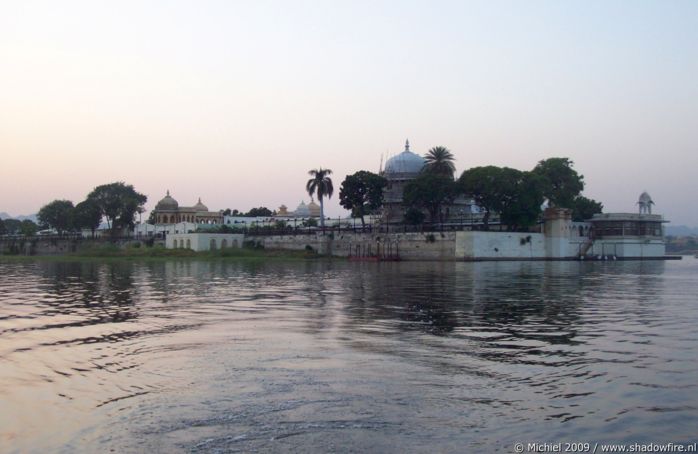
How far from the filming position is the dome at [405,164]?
362 feet

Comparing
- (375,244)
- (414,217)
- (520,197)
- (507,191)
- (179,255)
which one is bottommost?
(179,255)

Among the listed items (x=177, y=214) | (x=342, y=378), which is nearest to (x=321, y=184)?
(x=177, y=214)

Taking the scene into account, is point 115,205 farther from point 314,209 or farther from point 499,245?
point 499,245

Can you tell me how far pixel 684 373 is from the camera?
13.0m

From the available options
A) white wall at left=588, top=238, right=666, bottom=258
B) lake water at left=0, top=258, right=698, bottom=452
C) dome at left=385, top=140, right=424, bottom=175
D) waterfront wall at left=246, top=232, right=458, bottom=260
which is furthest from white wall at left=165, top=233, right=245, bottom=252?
lake water at left=0, top=258, right=698, bottom=452

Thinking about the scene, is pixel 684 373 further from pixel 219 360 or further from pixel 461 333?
pixel 219 360

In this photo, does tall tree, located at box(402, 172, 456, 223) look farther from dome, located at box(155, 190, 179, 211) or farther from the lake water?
the lake water

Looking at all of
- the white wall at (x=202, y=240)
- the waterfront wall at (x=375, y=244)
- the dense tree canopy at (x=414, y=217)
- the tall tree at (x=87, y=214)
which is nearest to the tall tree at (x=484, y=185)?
the waterfront wall at (x=375, y=244)

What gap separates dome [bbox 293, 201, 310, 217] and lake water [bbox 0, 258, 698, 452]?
122088 millimetres

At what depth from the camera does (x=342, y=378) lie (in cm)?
1249

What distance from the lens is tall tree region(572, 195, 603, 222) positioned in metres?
106

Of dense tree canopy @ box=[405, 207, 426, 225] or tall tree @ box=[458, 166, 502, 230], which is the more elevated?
tall tree @ box=[458, 166, 502, 230]

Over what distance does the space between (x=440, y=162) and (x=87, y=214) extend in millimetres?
61049

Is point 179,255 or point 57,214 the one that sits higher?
point 57,214
